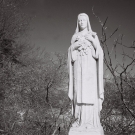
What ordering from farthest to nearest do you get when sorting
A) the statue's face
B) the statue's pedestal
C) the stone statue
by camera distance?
the statue's face, the stone statue, the statue's pedestal

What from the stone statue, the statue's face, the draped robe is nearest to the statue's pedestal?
the stone statue

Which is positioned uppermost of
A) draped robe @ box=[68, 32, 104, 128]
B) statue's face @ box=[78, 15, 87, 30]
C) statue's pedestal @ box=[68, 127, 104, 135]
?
statue's face @ box=[78, 15, 87, 30]

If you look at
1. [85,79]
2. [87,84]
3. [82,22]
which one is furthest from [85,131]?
[82,22]

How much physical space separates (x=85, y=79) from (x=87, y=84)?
0.13m

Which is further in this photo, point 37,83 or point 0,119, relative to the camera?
point 37,83

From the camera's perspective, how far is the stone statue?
418cm

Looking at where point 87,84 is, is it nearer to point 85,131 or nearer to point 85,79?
point 85,79

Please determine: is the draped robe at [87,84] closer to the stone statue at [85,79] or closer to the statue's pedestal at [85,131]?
the stone statue at [85,79]

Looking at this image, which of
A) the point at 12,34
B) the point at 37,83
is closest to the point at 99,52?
the point at 37,83

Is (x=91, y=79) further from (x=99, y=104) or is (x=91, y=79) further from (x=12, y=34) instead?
(x=12, y=34)

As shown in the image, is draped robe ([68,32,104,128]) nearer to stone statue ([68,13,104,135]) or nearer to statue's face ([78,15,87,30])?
stone statue ([68,13,104,135])

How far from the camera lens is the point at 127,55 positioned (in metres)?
5.80

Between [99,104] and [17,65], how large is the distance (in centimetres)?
1167

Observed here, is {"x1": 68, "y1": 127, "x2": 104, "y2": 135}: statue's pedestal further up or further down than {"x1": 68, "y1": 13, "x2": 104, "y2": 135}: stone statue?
further down
